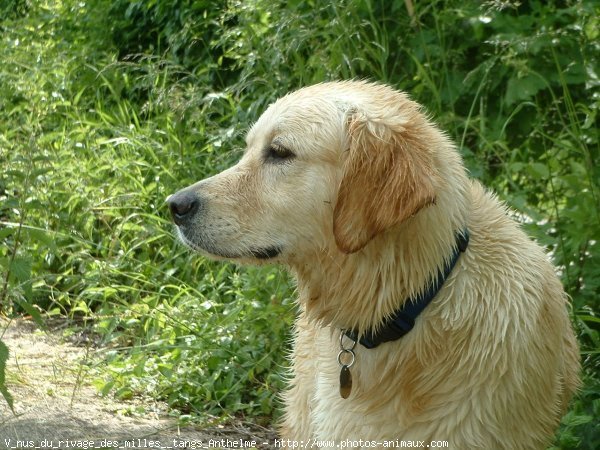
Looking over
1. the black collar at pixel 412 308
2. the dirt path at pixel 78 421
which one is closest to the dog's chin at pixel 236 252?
the black collar at pixel 412 308

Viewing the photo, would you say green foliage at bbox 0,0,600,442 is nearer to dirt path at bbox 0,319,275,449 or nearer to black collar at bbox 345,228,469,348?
dirt path at bbox 0,319,275,449

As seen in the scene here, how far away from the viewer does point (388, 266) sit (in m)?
3.15

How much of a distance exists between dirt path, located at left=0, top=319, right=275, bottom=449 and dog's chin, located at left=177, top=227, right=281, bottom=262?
110cm

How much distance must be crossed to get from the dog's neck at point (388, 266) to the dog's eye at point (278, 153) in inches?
13.8

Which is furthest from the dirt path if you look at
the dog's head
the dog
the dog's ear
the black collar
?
the dog's ear

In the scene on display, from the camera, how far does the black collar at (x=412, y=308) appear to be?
10.2ft

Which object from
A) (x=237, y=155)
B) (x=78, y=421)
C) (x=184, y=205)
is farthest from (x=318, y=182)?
(x=237, y=155)

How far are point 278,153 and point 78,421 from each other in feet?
5.97

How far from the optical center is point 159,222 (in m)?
5.98

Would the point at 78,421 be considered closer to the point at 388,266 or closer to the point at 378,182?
the point at 388,266

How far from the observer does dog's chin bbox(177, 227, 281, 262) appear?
3.24 m

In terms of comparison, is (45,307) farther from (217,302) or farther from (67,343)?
(217,302)

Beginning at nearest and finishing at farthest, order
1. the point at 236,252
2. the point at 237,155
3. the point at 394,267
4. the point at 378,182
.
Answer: the point at 378,182 → the point at 394,267 → the point at 236,252 → the point at 237,155

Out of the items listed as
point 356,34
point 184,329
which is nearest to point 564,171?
point 356,34
